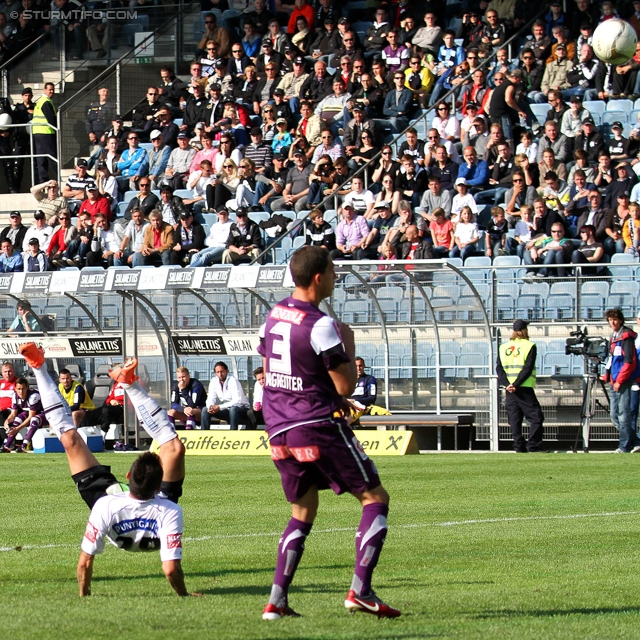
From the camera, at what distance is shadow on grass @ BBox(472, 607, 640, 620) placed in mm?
6332

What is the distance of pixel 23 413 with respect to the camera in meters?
23.2

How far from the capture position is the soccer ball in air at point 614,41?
23.8 meters

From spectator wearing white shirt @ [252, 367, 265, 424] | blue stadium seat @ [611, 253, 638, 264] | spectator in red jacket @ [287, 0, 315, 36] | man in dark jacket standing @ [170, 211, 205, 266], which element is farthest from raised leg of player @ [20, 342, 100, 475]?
spectator in red jacket @ [287, 0, 315, 36]

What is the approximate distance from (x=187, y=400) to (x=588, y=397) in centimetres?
699

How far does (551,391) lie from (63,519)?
37.3 ft

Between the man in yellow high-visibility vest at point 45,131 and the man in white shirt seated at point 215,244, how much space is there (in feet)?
23.5

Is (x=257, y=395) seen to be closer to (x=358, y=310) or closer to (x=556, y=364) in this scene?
(x=358, y=310)

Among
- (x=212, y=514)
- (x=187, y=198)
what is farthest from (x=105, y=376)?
(x=212, y=514)

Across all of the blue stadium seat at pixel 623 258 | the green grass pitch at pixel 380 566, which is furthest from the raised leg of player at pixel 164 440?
the blue stadium seat at pixel 623 258

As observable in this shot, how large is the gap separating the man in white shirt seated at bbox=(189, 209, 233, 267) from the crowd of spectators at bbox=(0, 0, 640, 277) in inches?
1.6

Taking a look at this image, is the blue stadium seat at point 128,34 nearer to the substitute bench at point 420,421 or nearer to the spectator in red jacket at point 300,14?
the spectator in red jacket at point 300,14

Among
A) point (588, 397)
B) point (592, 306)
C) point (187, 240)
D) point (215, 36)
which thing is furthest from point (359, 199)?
point (215, 36)

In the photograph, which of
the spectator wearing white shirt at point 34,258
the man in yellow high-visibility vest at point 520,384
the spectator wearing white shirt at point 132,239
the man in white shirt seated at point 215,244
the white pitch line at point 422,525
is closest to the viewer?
the white pitch line at point 422,525

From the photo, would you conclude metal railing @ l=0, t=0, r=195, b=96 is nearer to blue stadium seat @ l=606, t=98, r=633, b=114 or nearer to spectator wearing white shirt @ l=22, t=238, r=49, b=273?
spectator wearing white shirt @ l=22, t=238, r=49, b=273
